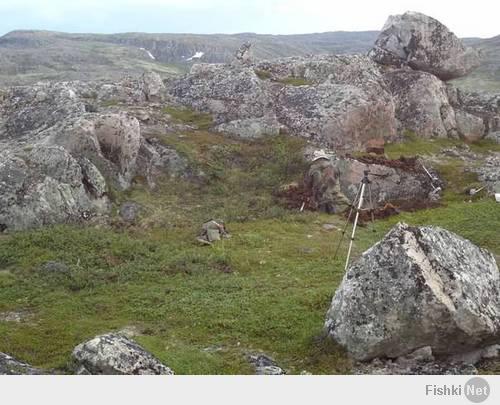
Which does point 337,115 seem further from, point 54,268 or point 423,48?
point 54,268

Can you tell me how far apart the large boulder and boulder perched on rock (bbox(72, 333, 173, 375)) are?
59.3 metres

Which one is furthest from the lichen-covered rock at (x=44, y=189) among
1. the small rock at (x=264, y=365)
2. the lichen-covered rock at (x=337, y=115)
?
the lichen-covered rock at (x=337, y=115)

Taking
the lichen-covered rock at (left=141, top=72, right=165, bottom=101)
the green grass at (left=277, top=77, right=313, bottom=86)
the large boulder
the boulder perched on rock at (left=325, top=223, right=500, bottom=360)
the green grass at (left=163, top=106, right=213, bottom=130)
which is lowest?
the boulder perched on rock at (left=325, top=223, right=500, bottom=360)

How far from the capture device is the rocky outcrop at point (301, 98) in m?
52.6

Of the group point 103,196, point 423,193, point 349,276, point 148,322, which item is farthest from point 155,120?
point 349,276

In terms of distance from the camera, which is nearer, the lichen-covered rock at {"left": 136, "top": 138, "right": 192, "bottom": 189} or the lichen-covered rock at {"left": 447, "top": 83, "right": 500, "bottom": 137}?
the lichen-covered rock at {"left": 136, "top": 138, "right": 192, "bottom": 189}

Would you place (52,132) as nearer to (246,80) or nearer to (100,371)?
(246,80)

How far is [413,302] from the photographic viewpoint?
1750 cm

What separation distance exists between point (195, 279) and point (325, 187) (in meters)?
16.6

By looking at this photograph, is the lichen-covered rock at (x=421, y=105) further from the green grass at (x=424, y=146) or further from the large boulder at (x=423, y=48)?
the large boulder at (x=423, y=48)

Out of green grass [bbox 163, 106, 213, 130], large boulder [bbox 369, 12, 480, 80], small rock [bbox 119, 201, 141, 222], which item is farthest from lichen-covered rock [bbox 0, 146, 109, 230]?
large boulder [bbox 369, 12, 480, 80]

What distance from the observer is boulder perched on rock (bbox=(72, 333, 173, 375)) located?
1497 cm

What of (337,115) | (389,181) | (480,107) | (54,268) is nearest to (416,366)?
(54,268)

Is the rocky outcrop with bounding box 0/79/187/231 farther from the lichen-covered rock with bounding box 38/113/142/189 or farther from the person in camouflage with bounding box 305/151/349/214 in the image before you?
the person in camouflage with bounding box 305/151/349/214
